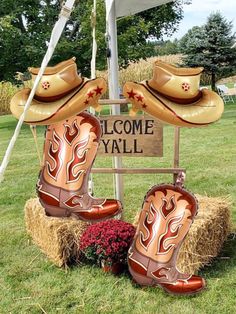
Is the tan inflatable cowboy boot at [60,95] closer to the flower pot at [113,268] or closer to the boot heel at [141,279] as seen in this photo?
the boot heel at [141,279]

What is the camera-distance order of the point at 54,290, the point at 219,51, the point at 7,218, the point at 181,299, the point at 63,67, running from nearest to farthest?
1. the point at 63,67
2. the point at 181,299
3. the point at 54,290
4. the point at 7,218
5. the point at 219,51

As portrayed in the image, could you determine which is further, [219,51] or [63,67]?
[219,51]

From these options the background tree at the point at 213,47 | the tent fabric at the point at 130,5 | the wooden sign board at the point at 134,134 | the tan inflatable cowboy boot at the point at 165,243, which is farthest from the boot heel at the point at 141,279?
the background tree at the point at 213,47

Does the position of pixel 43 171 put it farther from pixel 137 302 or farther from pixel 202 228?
pixel 202 228

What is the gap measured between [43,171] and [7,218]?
7.43ft

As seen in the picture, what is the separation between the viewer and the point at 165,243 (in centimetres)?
283

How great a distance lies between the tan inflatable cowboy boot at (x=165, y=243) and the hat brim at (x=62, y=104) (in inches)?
31.2

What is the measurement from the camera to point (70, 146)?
253 cm

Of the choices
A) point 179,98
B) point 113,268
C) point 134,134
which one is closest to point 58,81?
point 179,98

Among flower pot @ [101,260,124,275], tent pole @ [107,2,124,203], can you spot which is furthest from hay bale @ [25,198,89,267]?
tent pole @ [107,2,124,203]

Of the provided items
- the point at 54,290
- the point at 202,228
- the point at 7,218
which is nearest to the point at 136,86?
the point at 202,228

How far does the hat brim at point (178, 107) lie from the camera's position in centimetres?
247

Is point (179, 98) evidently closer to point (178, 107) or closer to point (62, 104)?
point (178, 107)

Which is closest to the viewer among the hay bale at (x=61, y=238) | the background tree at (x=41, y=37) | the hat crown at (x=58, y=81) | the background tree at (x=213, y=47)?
the hat crown at (x=58, y=81)
